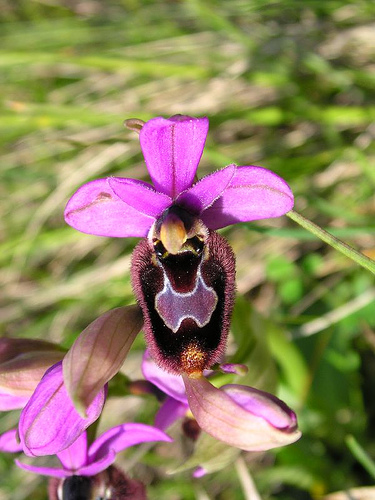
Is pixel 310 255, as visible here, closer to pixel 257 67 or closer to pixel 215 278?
pixel 257 67

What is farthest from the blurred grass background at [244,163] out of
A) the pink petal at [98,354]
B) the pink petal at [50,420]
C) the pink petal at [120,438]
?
the pink petal at [50,420]

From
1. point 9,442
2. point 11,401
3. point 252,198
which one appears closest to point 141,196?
point 252,198

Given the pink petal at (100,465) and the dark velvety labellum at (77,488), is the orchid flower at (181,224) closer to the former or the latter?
the pink petal at (100,465)

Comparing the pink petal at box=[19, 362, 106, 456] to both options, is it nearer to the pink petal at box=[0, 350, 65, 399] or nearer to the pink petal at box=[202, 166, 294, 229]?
the pink petal at box=[0, 350, 65, 399]

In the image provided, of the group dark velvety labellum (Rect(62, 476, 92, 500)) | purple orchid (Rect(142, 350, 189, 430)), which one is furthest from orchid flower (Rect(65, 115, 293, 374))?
dark velvety labellum (Rect(62, 476, 92, 500))

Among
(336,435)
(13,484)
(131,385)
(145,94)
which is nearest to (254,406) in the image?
(131,385)
